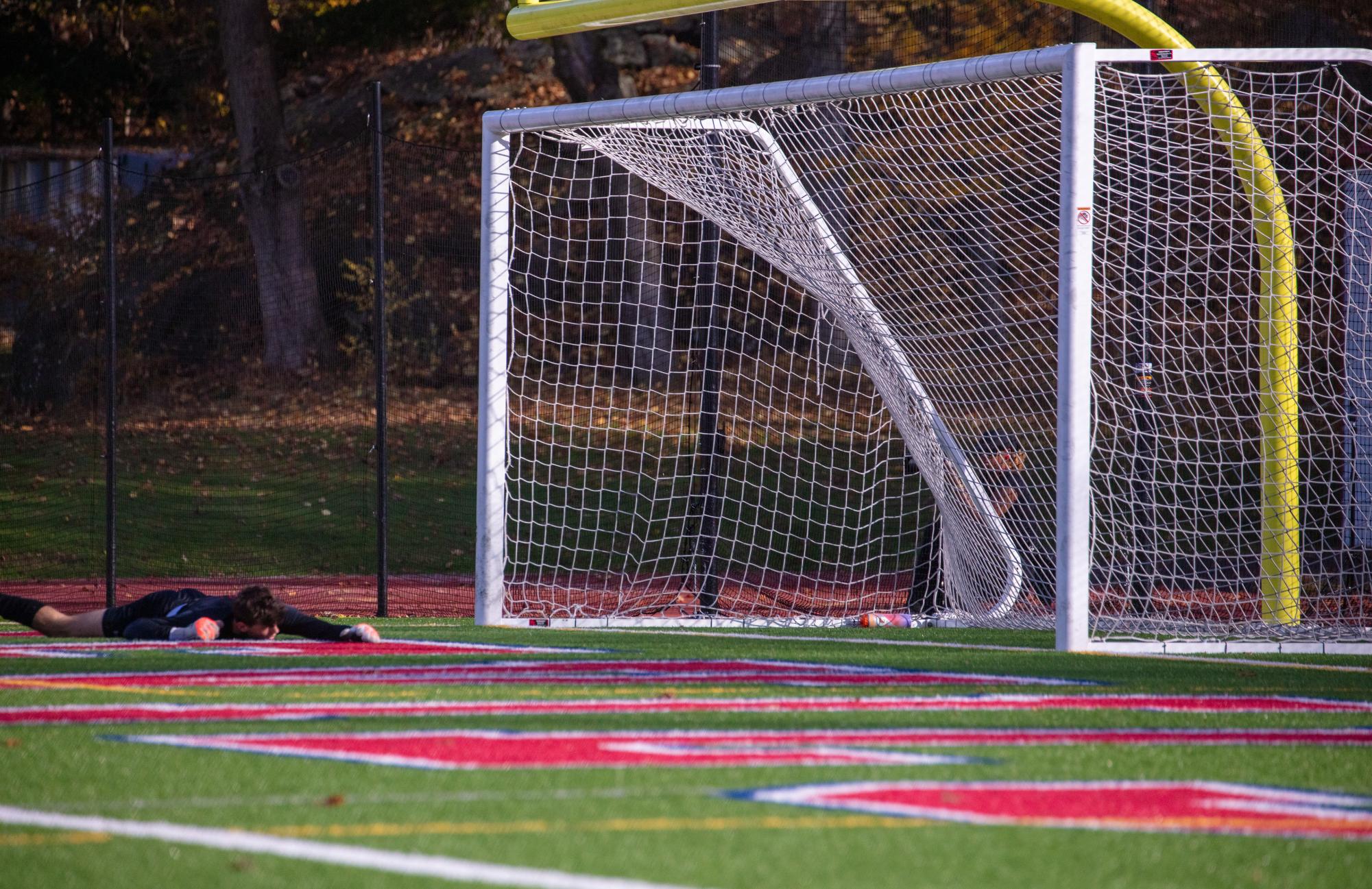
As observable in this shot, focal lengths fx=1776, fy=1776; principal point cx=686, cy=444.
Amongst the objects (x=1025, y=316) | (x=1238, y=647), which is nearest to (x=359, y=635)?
(x=1238, y=647)

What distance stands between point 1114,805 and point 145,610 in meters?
6.13

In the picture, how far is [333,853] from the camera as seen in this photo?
371 cm

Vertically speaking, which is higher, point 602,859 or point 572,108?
point 572,108

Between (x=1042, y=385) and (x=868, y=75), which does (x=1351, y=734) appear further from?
(x=1042, y=385)

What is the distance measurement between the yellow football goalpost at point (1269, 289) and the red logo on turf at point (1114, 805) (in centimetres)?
572

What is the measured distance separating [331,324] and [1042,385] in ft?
26.4

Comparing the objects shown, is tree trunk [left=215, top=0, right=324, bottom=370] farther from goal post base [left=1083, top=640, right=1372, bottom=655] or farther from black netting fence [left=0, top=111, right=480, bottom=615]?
goal post base [left=1083, top=640, right=1372, bottom=655]

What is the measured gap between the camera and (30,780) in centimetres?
462

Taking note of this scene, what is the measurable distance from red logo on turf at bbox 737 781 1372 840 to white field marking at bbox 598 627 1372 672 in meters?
3.89

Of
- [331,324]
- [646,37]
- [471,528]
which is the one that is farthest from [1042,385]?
[646,37]

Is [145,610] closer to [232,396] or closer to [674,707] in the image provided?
[674,707]

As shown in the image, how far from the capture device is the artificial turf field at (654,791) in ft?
11.8

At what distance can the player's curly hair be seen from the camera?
28.7ft

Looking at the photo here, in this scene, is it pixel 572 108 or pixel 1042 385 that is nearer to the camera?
pixel 572 108
